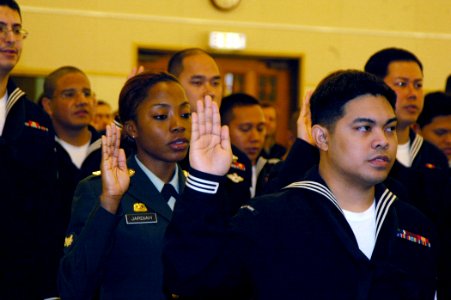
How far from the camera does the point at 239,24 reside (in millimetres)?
7859

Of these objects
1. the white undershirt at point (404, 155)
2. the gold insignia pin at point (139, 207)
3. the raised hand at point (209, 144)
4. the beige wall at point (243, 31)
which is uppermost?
the beige wall at point (243, 31)

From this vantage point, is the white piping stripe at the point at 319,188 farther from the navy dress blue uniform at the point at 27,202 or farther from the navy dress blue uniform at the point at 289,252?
the navy dress blue uniform at the point at 27,202

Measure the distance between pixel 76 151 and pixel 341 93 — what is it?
2.35 meters

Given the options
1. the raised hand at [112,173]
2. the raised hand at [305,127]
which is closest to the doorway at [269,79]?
the raised hand at [305,127]

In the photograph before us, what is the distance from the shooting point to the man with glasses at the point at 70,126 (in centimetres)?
386

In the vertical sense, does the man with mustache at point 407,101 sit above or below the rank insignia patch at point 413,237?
above

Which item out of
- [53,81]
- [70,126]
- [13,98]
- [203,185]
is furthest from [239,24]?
[203,185]

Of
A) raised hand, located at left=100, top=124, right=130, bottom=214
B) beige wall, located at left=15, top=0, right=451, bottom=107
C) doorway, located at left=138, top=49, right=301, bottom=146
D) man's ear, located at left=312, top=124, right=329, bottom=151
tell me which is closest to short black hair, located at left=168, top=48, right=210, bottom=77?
raised hand, located at left=100, top=124, right=130, bottom=214

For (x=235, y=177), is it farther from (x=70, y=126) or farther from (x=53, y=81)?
(x=53, y=81)

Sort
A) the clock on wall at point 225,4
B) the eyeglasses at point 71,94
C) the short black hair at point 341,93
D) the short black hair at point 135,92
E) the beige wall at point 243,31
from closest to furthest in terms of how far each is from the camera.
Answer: the short black hair at point 341,93 → the short black hair at point 135,92 → the eyeglasses at point 71,94 → the beige wall at point 243,31 → the clock on wall at point 225,4

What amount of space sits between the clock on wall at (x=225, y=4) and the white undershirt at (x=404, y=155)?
4.60 meters

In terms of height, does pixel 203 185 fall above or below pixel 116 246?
above

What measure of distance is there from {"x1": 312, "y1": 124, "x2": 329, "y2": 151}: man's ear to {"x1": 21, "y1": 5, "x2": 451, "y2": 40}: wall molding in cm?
544

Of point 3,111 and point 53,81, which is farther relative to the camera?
point 53,81
